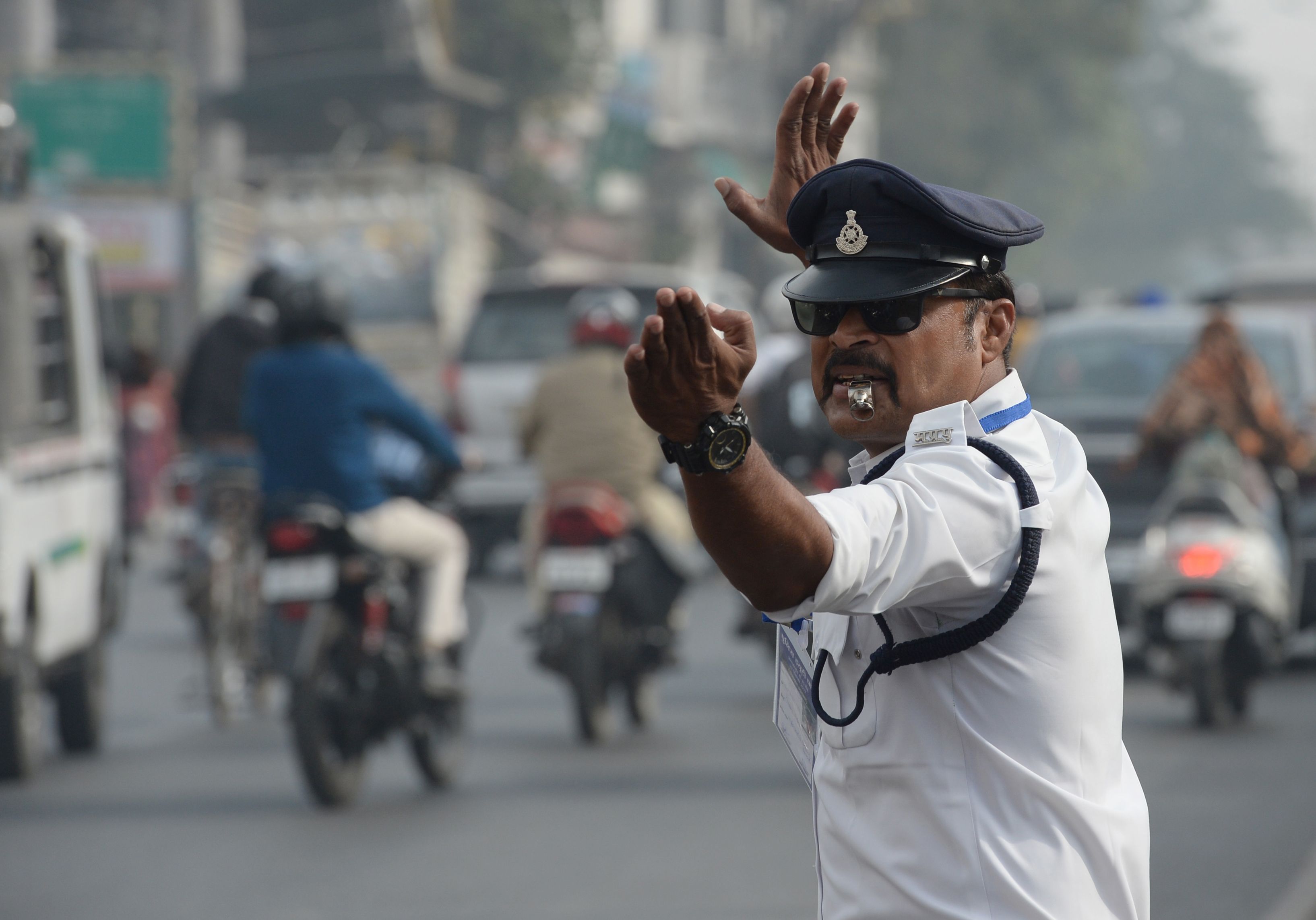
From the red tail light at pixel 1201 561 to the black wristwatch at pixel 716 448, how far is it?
763cm

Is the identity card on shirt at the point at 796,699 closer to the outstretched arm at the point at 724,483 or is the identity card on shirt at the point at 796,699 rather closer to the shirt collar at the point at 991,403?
the shirt collar at the point at 991,403

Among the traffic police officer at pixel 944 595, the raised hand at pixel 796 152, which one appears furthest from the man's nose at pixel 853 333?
the raised hand at pixel 796 152

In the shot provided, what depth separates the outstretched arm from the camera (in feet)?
7.23

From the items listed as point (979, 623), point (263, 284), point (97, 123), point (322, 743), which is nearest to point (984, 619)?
point (979, 623)

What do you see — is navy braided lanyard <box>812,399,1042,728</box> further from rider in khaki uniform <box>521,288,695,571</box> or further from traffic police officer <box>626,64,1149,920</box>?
rider in khaki uniform <box>521,288,695,571</box>

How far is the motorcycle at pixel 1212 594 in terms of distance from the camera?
958 centimetres

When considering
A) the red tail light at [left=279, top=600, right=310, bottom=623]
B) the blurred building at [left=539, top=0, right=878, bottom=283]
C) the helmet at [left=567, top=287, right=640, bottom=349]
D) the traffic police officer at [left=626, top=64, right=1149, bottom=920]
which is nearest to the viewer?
the traffic police officer at [left=626, top=64, right=1149, bottom=920]

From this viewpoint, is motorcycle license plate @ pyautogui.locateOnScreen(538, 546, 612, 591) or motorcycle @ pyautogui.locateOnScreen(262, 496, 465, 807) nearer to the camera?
motorcycle @ pyautogui.locateOnScreen(262, 496, 465, 807)

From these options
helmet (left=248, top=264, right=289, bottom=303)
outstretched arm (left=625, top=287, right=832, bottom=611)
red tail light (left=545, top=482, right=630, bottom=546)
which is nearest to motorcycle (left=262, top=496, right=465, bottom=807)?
red tail light (left=545, top=482, right=630, bottom=546)

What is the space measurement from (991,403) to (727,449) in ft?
1.65

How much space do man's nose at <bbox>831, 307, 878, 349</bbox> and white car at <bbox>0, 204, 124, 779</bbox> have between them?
629 centimetres

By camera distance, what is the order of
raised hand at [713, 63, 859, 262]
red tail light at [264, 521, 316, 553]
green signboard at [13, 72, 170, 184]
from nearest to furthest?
1. raised hand at [713, 63, 859, 262]
2. red tail light at [264, 521, 316, 553]
3. green signboard at [13, 72, 170, 184]

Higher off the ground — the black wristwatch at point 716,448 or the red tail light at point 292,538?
the black wristwatch at point 716,448

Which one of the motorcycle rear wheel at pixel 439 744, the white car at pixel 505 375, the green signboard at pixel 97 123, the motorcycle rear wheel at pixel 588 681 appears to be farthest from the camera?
the green signboard at pixel 97 123
